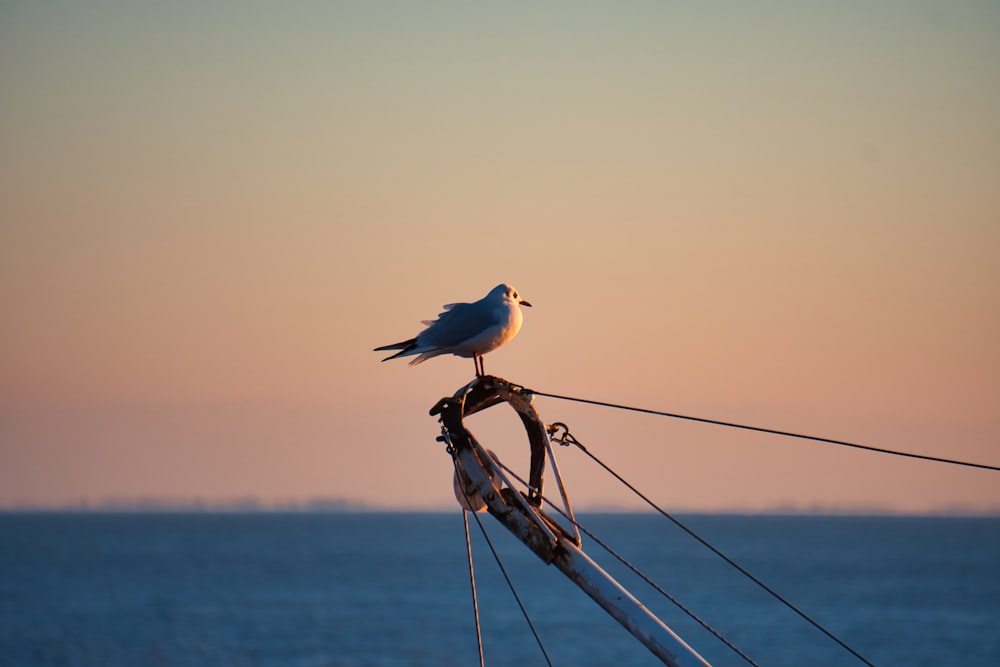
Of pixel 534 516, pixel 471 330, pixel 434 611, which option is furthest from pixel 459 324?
pixel 434 611

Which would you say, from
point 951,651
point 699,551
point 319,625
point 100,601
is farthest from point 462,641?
point 699,551

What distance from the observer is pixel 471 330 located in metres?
14.2

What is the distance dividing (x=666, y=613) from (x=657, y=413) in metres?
76.8

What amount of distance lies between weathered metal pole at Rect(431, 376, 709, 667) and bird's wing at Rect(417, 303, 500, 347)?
120cm

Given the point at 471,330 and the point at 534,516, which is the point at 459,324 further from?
the point at 534,516

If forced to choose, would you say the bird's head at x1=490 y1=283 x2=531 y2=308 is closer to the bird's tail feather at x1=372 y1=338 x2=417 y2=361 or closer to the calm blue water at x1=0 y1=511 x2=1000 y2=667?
the bird's tail feather at x1=372 y1=338 x2=417 y2=361

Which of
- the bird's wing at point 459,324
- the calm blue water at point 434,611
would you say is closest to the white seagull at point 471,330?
the bird's wing at point 459,324

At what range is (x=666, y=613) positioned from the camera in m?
88.2

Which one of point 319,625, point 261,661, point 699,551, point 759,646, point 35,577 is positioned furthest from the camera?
point 699,551

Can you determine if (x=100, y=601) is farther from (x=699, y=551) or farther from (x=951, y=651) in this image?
(x=699, y=551)

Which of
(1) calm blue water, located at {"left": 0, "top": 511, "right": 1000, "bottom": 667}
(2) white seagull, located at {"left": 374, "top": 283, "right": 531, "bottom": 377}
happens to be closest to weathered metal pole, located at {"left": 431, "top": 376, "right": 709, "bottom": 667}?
(2) white seagull, located at {"left": 374, "top": 283, "right": 531, "bottom": 377}

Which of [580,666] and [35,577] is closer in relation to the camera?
[580,666]

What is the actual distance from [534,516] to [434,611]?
270ft

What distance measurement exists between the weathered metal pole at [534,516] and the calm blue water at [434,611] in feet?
171
